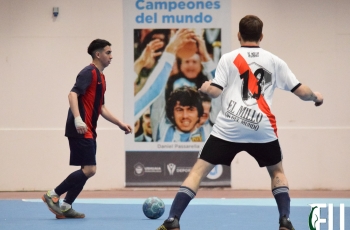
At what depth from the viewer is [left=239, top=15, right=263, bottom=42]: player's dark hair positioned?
611 centimetres

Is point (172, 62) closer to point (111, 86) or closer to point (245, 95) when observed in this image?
point (111, 86)

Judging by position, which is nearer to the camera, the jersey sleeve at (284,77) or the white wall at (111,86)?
the jersey sleeve at (284,77)

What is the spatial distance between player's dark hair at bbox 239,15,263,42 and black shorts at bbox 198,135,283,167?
0.84 m

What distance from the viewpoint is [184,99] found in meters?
12.8

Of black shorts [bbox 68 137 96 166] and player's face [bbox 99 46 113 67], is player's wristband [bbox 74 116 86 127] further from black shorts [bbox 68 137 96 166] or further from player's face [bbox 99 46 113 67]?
player's face [bbox 99 46 113 67]

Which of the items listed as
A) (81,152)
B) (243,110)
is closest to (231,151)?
(243,110)

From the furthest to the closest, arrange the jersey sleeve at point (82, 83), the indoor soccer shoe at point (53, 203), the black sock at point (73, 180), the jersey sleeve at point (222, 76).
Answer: the indoor soccer shoe at point (53, 203) → the black sock at point (73, 180) → the jersey sleeve at point (82, 83) → the jersey sleeve at point (222, 76)

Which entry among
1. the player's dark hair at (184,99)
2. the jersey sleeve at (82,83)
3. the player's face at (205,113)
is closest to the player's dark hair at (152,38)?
the player's dark hair at (184,99)

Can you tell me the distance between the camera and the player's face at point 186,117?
506 inches

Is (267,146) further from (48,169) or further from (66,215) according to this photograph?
(48,169)

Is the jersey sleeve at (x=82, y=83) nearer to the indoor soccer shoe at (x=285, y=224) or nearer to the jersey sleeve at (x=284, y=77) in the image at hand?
the jersey sleeve at (x=284, y=77)

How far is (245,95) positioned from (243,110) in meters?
0.12

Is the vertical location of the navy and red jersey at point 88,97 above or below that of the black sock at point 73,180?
above

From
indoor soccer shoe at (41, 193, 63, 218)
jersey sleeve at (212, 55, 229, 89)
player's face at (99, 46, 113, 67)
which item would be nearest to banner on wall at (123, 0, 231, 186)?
player's face at (99, 46, 113, 67)
